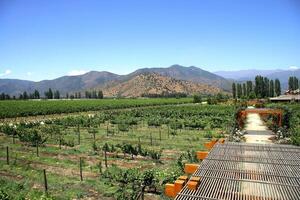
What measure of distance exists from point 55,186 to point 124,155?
18.9ft

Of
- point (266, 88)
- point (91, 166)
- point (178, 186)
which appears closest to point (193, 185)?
point (178, 186)

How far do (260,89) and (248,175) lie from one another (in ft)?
302

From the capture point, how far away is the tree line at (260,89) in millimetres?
92438

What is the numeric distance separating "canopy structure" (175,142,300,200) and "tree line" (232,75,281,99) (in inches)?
3142

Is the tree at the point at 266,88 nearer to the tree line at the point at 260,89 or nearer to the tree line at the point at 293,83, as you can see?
the tree line at the point at 260,89

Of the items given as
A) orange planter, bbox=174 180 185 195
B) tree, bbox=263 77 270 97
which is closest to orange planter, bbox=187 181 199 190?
orange planter, bbox=174 180 185 195

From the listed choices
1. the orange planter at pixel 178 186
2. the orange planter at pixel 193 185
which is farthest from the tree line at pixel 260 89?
the orange planter at pixel 193 185

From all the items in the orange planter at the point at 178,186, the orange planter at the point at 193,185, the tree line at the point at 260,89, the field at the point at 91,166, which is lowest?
the field at the point at 91,166

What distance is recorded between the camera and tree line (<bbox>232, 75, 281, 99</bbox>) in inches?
3639

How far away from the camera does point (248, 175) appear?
23.0 ft

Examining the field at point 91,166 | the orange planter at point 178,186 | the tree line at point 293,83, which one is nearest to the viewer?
the orange planter at point 178,186

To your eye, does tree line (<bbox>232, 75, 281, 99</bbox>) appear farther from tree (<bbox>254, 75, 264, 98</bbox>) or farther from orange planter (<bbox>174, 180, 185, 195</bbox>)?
orange planter (<bbox>174, 180, 185, 195</bbox>)

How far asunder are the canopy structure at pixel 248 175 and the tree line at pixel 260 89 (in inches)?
3142

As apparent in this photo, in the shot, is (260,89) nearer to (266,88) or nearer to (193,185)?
(266,88)
